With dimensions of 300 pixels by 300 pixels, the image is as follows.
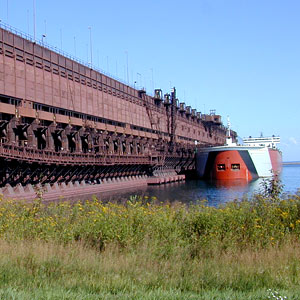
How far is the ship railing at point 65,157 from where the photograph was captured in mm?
45862

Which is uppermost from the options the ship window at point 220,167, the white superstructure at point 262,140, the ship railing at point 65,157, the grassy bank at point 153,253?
the white superstructure at point 262,140

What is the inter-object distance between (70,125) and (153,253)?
54.3 metres

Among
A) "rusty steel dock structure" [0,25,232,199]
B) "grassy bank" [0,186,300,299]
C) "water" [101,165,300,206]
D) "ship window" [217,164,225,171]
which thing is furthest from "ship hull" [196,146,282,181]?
"grassy bank" [0,186,300,299]

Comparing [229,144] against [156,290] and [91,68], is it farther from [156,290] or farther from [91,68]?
[156,290]

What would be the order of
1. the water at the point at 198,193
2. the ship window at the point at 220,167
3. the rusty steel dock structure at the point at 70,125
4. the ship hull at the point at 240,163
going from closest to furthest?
the water at the point at 198,193, the rusty steel dock structure at the point at 70,125, the ship hull at the point at 240,163, the ship window at the point at 220,167

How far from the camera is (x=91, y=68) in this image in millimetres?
73938

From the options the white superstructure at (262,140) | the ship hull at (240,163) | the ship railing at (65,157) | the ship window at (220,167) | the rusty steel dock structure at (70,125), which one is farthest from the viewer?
the white superstructure at (262,140)

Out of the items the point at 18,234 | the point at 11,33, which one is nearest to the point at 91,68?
the point at 11,33

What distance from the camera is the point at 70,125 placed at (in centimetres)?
6381

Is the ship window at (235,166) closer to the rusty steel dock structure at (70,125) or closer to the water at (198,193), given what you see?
the rusty steel dock structure at (70,125)

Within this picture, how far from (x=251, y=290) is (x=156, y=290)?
6.44ft

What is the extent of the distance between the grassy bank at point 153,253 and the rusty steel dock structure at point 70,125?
32.7 meters

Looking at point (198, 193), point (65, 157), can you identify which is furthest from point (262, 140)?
point (65, 157)

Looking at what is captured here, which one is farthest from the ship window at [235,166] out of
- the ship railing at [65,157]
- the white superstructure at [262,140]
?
→ the white superstructure at [262,140]
